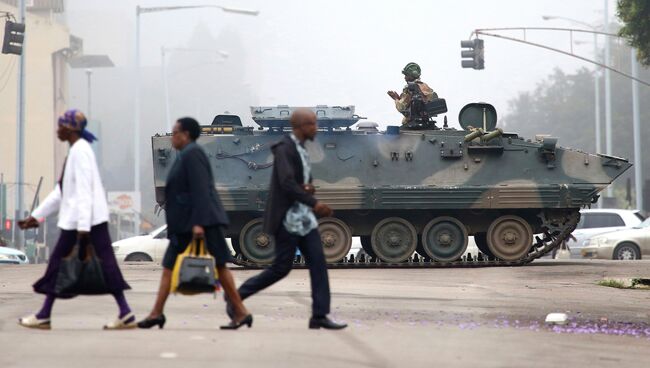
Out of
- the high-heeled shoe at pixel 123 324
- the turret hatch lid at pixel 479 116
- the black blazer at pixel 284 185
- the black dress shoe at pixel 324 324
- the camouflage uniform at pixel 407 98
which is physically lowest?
the black dress shoe at pixel 324 324

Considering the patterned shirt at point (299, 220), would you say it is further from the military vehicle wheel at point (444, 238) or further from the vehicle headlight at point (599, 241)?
the vehicle headlight at point (599, 241)

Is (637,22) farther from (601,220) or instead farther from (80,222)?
(80,222)

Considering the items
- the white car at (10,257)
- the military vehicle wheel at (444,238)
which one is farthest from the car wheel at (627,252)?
the white car at (10,257)

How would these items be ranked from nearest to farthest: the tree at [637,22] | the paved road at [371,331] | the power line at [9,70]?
the paved road at [371,331] → the tree at [637,22] → the power line at [9,70]

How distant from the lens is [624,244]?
1304 inches

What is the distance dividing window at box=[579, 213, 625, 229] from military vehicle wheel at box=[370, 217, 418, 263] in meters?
12.2

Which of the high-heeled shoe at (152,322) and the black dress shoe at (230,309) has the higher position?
the black dress shoe at (230,309)

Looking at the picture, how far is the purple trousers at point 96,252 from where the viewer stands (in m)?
11.5

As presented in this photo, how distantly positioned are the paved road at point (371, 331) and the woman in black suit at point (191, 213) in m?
0.30

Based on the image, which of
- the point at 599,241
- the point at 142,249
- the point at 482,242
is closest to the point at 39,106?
the point at 142,249

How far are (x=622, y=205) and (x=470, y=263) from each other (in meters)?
55.8

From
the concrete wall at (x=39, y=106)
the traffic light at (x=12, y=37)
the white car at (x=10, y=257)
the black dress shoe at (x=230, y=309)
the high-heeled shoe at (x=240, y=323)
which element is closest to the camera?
the high-heeled shoe at (x=240, y=323)

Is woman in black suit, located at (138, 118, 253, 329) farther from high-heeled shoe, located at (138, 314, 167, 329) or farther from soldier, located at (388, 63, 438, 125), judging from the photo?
soldier, located at (388, 63, 438, 125)

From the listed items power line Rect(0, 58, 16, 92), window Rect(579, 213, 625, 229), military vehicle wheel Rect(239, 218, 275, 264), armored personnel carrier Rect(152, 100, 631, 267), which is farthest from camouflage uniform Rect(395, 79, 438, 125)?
power line Rect(0, 58, 16, 92)
